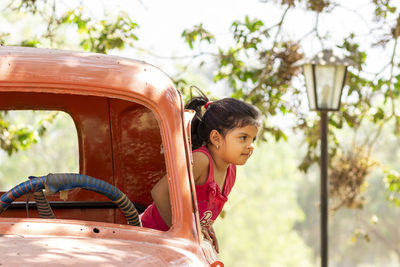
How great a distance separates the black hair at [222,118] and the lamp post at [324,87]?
4.42m

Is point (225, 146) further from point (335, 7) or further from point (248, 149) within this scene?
point (335, 7)

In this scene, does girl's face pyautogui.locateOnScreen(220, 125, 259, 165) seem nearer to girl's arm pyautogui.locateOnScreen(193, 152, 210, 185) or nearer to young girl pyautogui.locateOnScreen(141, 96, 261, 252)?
young girl pyautogui.locateOnScreen(141, 96, 261, 252)

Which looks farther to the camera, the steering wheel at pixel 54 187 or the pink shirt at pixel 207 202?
the pink shirt at pixel 207 202

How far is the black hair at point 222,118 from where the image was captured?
10.9ft

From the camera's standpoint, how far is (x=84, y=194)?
397 centimetres

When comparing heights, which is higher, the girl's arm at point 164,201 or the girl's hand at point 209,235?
the girl's arm at point 164,201

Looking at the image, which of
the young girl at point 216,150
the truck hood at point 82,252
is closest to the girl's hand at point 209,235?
the young girl at point 216,150

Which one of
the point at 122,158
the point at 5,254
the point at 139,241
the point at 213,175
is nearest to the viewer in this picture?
the point at 5,254

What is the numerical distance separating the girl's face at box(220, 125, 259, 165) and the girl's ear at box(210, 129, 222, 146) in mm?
25

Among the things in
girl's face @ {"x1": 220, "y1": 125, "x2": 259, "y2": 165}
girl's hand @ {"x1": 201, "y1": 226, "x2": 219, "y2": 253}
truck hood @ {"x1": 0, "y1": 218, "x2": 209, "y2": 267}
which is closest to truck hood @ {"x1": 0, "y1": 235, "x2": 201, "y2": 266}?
truck hood @ {"x1": 0, "y1": 218, "x2": 209, "y2": 267}

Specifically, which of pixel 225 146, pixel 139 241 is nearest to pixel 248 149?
pixel 225 146

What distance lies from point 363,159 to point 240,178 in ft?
111

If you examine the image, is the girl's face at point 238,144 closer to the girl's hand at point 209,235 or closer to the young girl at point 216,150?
the young girl at point 216,150

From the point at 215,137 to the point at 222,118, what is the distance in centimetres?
9
